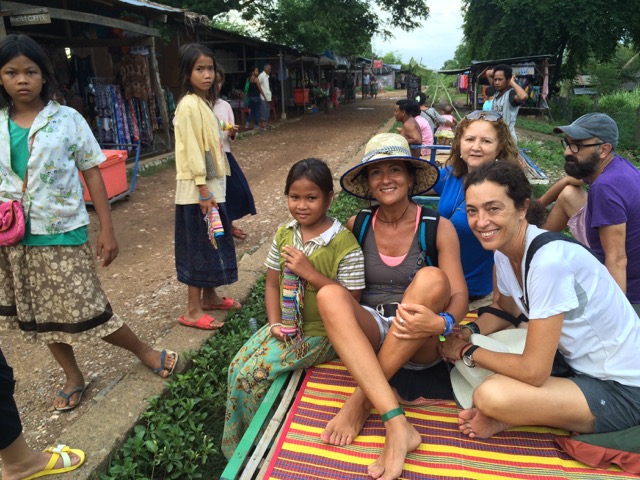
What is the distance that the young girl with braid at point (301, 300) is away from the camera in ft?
7.29

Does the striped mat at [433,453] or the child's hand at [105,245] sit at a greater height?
the child's hand at [105,245]

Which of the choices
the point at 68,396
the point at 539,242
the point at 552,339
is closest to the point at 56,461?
the point at 68,396

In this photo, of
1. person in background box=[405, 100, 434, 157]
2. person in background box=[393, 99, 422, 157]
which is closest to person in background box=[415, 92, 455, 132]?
person in background box=[405, 100, 434, 157]

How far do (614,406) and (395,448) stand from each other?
0.84 meters

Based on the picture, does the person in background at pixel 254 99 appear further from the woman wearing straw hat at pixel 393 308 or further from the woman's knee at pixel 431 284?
the woman's knee at pixel 431 284

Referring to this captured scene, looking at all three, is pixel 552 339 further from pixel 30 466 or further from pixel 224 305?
pixel 224 305

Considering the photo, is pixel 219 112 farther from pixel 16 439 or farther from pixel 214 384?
pixel 16 439

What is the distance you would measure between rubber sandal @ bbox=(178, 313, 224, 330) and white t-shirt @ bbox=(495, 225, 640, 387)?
216 cm

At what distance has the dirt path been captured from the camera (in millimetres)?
2598

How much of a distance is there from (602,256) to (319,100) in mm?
21348

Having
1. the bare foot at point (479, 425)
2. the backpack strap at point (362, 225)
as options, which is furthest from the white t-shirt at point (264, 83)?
the bare foot at point (479, 425)

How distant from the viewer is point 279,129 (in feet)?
47.7

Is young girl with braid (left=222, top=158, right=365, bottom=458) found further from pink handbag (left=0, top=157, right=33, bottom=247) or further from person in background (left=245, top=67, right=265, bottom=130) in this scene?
person in background (left=245, top=67, right=265, bottom=130)

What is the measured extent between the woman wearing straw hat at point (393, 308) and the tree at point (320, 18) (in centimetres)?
1377
